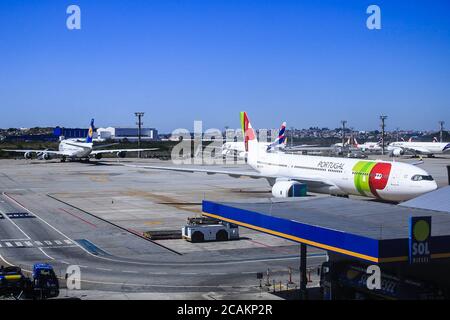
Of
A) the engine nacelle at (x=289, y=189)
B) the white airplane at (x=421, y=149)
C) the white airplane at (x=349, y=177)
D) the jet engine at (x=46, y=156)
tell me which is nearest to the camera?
the white airplane at (x=349, y=177)

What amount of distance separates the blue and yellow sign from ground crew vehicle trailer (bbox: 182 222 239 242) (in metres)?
24.1

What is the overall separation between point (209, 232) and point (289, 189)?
13929mm

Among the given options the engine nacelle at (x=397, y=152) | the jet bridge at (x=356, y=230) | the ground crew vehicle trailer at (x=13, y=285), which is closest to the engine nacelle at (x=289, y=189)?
the jet bridge at (x=356, y=230)

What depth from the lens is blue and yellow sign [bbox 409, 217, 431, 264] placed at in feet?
73.0

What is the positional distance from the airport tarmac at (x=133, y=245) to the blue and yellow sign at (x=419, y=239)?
9.94 metres

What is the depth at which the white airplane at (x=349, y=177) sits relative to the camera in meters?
53.1

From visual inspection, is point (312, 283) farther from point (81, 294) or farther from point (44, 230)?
point (44, 230)

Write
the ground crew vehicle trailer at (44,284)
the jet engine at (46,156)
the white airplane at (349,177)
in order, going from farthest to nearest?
the jet engine at (46,156) < the white airplane at (349,177) < the ground crew vehicle trailer at (44,284)

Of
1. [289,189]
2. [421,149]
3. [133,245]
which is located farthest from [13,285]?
[421,149]

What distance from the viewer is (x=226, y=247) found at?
42.9 m

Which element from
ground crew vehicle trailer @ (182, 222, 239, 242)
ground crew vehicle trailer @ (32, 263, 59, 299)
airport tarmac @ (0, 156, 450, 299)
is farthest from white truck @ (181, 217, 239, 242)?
ground crew vehicle trailer @ (32, 263, 59, 299)

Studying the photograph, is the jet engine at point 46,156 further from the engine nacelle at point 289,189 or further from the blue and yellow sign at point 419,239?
the blue and yellow sign at point 419,239

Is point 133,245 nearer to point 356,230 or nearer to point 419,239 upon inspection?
point 356,230

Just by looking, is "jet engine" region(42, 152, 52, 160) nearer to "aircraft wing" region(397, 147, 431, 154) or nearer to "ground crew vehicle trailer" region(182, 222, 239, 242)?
"aircraft wing" region(397, 147, 431, 154)
